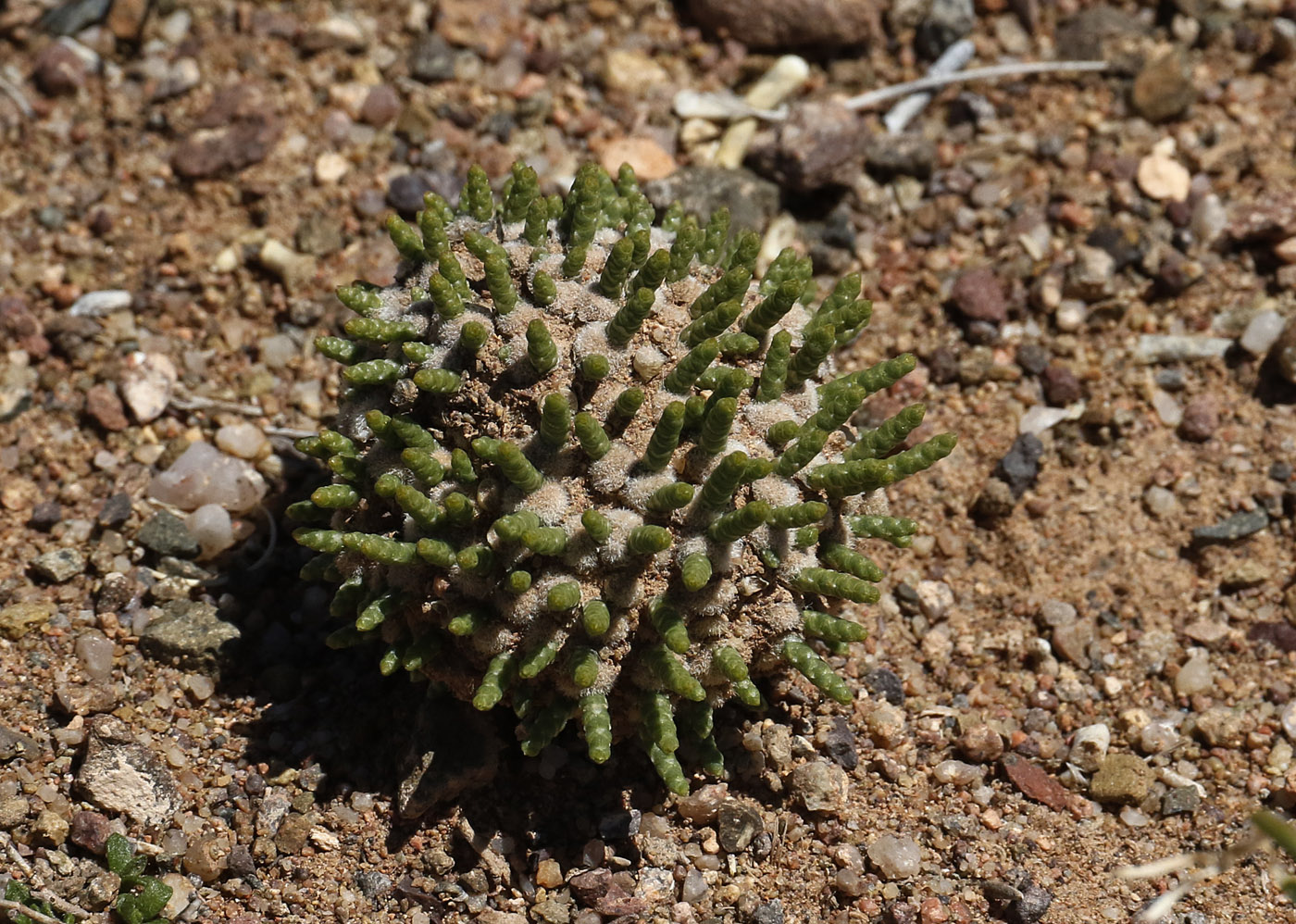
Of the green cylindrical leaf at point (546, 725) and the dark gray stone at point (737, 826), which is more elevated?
the green cylindrical leaf at point (546, 725)

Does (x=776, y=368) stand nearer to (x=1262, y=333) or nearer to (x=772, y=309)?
(x=772, y=309)

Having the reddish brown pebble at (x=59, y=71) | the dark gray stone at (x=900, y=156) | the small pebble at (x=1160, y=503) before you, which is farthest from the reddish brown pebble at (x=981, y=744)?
the reddish brown pebble at (x=59, y=71)

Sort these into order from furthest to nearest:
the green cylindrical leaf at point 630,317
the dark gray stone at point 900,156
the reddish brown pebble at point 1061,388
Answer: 1. the dark gray stone at point 900,156
2. the reddish brown pebble at point 1061,388
3. the green cylindrical leaf at point 630,317

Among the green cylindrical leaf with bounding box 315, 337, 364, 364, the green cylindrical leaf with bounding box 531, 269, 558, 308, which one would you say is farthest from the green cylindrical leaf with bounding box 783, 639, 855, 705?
the green cylindrical leaf with bounding box 315, 337, 364, 364

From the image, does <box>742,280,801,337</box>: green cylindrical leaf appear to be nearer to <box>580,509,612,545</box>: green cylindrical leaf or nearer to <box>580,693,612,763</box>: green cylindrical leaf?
<box>580,509,612,545</box>: green cylindrical leaf

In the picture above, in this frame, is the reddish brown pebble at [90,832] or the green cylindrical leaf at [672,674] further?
the reddish brown pebble at [90,832]

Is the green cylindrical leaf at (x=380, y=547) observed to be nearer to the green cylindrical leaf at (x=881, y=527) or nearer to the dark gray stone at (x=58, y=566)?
the green cylindrical leaf at (x=881, y=527)

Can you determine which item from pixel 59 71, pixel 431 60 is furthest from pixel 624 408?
pixel 59 71
